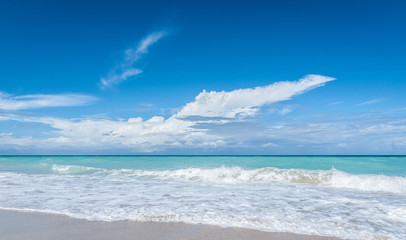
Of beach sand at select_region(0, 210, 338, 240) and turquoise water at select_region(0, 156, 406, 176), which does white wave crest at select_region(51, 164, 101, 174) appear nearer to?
turquoise water at select_region(0, 156, 406, 176)

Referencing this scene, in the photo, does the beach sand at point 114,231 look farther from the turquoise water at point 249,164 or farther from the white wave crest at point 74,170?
the white wave crest at point 74,170

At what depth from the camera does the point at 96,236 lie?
4.55m

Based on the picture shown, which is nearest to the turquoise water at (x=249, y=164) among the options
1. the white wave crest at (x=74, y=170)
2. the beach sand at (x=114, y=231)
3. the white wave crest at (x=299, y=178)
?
the white wave crest at (x=74, y=170)

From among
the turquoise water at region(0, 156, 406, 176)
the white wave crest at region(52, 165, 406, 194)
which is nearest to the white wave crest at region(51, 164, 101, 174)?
the turquoise water at region(0, 156, 406, 176)

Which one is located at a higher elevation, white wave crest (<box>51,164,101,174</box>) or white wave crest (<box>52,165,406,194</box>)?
white wave crest (<box>52,165,406,194</box>)

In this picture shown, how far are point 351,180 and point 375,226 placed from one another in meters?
7.48


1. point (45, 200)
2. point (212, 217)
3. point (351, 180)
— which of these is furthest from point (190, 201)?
point (351, 180)

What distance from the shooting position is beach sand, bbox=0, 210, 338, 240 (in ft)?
14.9

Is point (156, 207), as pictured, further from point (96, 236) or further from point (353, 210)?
point (353, 210)

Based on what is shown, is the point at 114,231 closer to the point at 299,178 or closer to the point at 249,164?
the point at 299,178

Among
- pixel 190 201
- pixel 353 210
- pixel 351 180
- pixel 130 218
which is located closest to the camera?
pixel 130 218

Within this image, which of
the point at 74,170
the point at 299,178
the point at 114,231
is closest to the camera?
the point at 114,231

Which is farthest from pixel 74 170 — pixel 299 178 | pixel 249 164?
pixel 299 178

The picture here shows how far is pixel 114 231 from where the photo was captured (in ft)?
15.8
